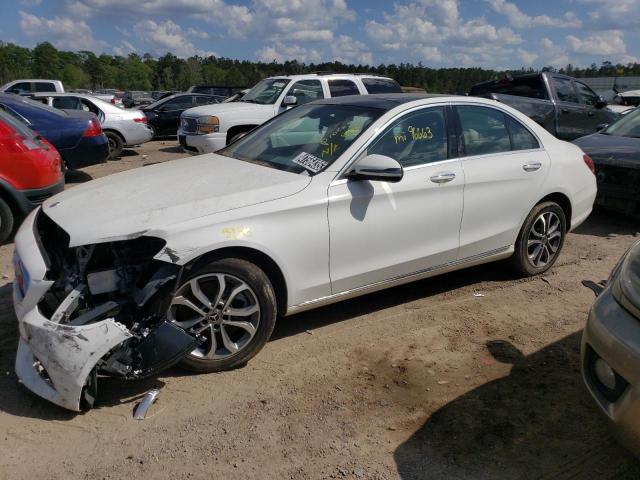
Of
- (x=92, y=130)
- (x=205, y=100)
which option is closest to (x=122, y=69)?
(x=205, y=100)

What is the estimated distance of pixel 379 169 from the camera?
3619mm

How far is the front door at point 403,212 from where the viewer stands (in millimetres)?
3723

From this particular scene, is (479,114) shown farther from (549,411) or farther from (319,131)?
(549,411)

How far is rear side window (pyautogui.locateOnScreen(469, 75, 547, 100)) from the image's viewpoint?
432 inches

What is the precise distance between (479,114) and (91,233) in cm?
320

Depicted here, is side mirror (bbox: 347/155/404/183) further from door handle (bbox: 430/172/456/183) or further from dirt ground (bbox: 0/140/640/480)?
dirt ground (bbox: 0/140/640/480)

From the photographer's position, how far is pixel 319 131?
4.23 meters

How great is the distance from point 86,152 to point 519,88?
845 cm

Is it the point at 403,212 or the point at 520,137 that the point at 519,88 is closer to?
the point at 520,137

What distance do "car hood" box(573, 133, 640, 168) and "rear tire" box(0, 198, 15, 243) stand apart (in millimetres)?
7062

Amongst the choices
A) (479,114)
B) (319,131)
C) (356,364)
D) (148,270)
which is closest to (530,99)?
(479,114)

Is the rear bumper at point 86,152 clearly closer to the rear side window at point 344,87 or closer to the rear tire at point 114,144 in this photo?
the rear tire at point 114,144

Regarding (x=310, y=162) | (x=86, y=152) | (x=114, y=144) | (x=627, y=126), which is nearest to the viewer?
(x=310, y=162)

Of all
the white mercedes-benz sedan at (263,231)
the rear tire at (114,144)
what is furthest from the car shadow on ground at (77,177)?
the white mercedes-benz sedan at (263,231)
